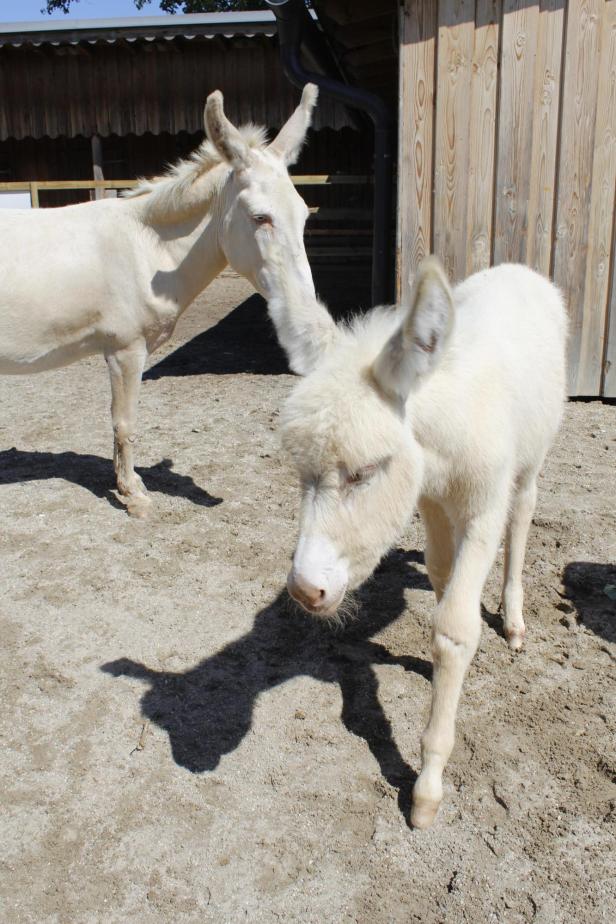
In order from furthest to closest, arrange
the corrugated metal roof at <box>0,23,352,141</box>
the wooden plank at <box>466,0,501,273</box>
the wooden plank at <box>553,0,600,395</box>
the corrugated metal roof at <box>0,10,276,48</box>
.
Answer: the corrugated metal roof at <box>0,23,352,141</box>
the corrugated metal roof at <box>0,10,276,48</box>
the wooden plank at <box>466,0,501,273</box>
the wooden plank at <box>553,0,600,395</box>

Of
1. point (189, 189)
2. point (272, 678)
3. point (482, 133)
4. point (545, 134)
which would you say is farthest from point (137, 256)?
point (545, 134)

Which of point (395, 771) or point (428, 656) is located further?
point (428, 656)

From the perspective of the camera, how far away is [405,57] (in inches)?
233

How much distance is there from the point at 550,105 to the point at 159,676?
546 cm

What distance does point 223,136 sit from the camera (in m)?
3.94

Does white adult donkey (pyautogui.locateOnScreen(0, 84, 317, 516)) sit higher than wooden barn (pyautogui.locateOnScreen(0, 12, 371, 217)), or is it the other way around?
wooden barn (pyautogui.locateOnScreen(0, 12, 371, 217))

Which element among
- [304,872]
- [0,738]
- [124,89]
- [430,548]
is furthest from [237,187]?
[124,89]

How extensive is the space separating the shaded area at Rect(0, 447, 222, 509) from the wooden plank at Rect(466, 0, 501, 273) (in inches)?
129

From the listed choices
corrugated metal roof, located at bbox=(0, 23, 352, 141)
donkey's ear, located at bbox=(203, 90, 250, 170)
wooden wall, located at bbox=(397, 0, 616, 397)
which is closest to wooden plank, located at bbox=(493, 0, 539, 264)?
wooden wall, located at bbox=(397, 0, 616, 397)

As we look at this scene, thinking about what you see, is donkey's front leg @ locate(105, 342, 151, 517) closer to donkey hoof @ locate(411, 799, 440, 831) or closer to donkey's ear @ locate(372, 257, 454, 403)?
donkey hoof @ locate(411, 799, 440, 831)

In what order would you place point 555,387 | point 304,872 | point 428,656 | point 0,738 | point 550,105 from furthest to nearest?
point 550,105, point 428,656, point 555,387, point 0,738, point 304,872

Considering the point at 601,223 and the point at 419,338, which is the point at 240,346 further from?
the point at 419,338

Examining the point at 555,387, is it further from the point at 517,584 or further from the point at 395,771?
the point at 395,771

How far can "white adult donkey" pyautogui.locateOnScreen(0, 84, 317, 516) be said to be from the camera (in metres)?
4.04
